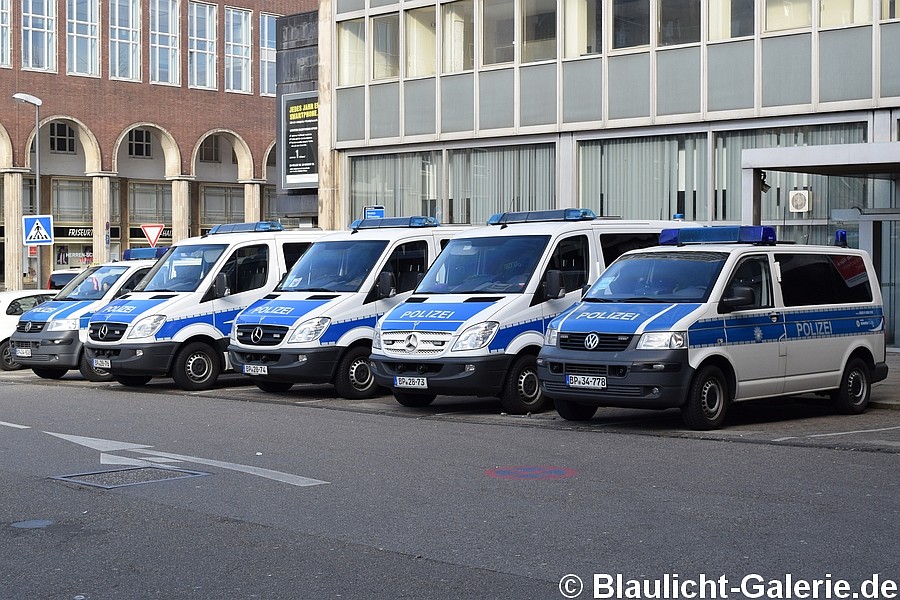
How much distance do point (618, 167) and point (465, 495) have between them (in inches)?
675

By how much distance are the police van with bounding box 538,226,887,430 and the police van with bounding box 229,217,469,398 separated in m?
3.72

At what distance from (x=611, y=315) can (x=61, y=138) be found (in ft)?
172

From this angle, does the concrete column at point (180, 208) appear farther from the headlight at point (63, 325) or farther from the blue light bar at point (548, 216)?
the blue light bar at point (548, 216)

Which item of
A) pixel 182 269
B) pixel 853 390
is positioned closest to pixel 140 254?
pixel 182 269

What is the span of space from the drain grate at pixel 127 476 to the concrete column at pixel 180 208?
178 feet

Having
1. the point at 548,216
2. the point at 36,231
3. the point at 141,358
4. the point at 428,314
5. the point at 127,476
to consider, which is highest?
the point at 36,231

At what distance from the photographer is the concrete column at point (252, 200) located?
66875mm

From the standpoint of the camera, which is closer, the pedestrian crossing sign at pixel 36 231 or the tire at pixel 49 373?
the tire at pixel 49 373

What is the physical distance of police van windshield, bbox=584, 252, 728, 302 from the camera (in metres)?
13.2

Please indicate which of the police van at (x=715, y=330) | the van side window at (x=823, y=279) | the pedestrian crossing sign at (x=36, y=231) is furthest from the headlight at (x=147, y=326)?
the pedestrian crossing sign at (x=36, y=231)

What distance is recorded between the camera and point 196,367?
1842 cm

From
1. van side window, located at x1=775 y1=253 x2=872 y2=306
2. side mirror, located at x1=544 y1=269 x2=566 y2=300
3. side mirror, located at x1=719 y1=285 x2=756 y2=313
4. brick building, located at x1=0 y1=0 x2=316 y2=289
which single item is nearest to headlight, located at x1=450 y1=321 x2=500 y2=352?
side mirror, located at x1=544 y1=269 x2=566 y2=300

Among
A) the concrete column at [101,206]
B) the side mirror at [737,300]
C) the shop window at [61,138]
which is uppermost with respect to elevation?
the shop window at [61,138]

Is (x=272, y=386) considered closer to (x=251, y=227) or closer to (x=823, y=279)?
(x=251, y=227)
